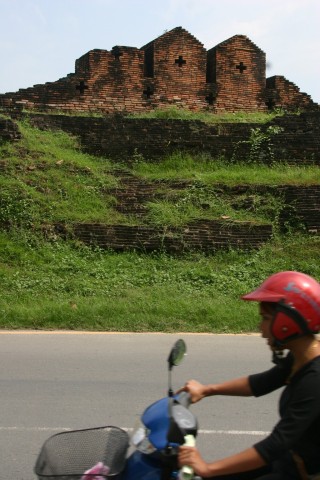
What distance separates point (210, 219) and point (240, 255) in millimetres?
944

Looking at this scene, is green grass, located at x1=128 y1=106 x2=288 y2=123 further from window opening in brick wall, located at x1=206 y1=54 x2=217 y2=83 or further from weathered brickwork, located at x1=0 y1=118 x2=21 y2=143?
weathered brickwork, located at x1=0 y1=118 x2=21 y2=143

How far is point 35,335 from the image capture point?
7.02 m

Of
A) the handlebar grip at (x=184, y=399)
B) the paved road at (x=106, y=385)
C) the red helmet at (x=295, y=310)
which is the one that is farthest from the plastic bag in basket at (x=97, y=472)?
the paved road at (x=106, y=385)

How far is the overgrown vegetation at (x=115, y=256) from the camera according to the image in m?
7.66

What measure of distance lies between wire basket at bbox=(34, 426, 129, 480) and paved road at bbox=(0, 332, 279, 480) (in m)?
1.55

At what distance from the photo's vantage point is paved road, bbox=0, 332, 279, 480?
427cm

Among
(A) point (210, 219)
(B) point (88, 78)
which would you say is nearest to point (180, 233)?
(A) point (210, 219)

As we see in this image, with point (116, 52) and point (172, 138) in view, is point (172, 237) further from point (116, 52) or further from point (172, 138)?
point (116, 52)

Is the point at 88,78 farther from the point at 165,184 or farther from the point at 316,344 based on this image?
the point at 316,344

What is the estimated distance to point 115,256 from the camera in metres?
9.84

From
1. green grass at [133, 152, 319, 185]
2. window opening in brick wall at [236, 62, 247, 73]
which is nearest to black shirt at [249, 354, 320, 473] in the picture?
green grass at [133, 152, 319, 185]

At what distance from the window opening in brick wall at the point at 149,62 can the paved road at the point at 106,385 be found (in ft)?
37.9

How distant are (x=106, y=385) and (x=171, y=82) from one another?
1304 centimetres

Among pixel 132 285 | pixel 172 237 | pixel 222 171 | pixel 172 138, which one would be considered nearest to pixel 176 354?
pixel 132 285
